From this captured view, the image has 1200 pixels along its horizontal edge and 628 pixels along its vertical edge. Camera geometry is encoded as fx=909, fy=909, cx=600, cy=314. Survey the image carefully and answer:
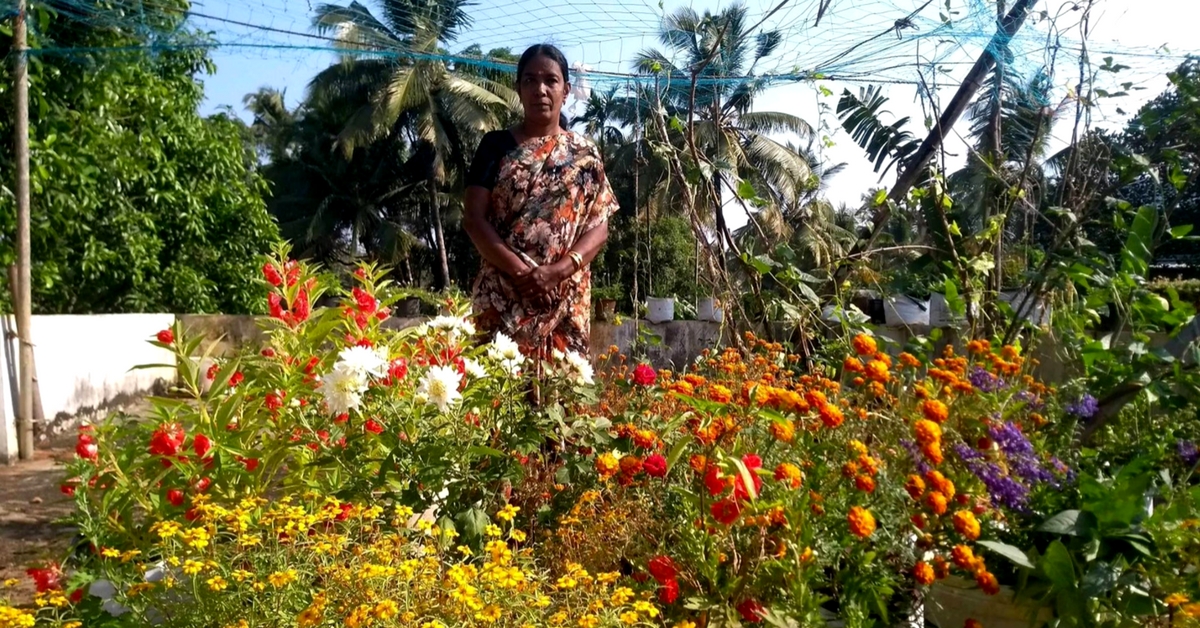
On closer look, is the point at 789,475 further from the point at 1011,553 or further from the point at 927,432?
the point at 1011,553

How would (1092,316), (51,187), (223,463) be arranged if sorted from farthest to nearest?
1. (51,187)
2. (1092,316)
3. (223,463)

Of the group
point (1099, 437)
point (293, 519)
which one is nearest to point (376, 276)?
point (293, 519)

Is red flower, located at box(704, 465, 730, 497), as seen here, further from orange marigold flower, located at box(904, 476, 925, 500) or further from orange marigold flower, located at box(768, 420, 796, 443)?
orange marigold flower, located at box(904, 476, 925, 500)

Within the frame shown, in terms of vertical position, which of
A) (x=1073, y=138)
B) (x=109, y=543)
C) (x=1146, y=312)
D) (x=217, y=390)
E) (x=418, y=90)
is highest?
(x=418, y=90)

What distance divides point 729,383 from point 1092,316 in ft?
3.38

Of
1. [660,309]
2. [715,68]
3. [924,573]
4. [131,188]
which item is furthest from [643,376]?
[660,309]

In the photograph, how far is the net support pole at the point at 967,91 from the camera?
10.1 ft

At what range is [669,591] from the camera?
1418mm

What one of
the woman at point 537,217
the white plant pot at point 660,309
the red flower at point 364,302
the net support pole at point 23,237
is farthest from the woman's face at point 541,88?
the white plant pot at point 660,309

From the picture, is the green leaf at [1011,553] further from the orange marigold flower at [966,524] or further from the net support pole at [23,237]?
the net support pole at [23,237]

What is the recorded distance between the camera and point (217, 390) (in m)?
2.01

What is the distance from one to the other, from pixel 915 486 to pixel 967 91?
2037 millimetres

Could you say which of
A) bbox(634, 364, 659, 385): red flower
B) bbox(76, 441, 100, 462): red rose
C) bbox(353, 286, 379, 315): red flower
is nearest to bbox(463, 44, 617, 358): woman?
bbox(353, 286, 379, 315): red flower

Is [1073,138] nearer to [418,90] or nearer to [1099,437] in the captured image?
[1099,437]
